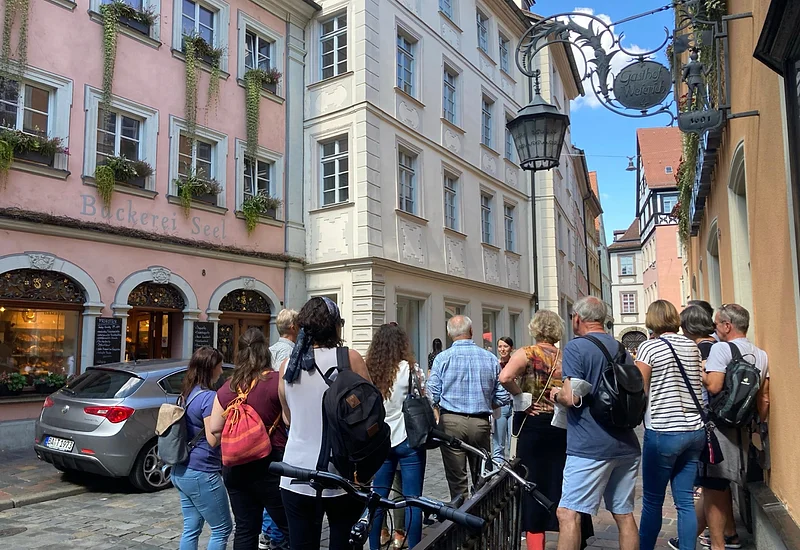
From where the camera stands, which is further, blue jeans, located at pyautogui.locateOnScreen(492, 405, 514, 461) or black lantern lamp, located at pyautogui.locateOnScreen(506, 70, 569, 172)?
blue jeans, located at pyautogui.locateOnScreen(492, 405, 514, 461)

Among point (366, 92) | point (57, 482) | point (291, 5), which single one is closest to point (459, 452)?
point (57, 482)

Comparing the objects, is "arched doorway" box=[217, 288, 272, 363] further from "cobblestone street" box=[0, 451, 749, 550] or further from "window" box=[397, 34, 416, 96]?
"window" box=[397, 34, 416, 96]

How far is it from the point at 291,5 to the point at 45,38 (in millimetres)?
6333

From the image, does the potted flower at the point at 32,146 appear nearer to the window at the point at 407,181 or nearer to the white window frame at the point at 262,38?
the white window frame at the point at 262,38

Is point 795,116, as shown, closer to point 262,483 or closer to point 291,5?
point 262,483

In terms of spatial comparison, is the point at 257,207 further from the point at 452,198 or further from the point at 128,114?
the point at 452,198

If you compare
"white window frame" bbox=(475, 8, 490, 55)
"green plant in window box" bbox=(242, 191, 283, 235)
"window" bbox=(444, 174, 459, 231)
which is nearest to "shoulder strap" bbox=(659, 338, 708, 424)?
"green plant in window box" bbox=(242, 191, 283, 235)

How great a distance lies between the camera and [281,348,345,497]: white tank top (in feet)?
10.5

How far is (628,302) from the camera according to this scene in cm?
6272

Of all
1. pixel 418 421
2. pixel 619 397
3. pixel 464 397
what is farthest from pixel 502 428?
pixel 619 397

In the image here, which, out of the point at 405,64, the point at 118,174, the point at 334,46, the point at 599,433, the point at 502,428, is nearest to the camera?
the point at 599,433

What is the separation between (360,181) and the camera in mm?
14836

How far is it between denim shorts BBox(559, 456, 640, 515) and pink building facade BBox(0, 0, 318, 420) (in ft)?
31.2

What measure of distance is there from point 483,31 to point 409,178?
766 centimetres
